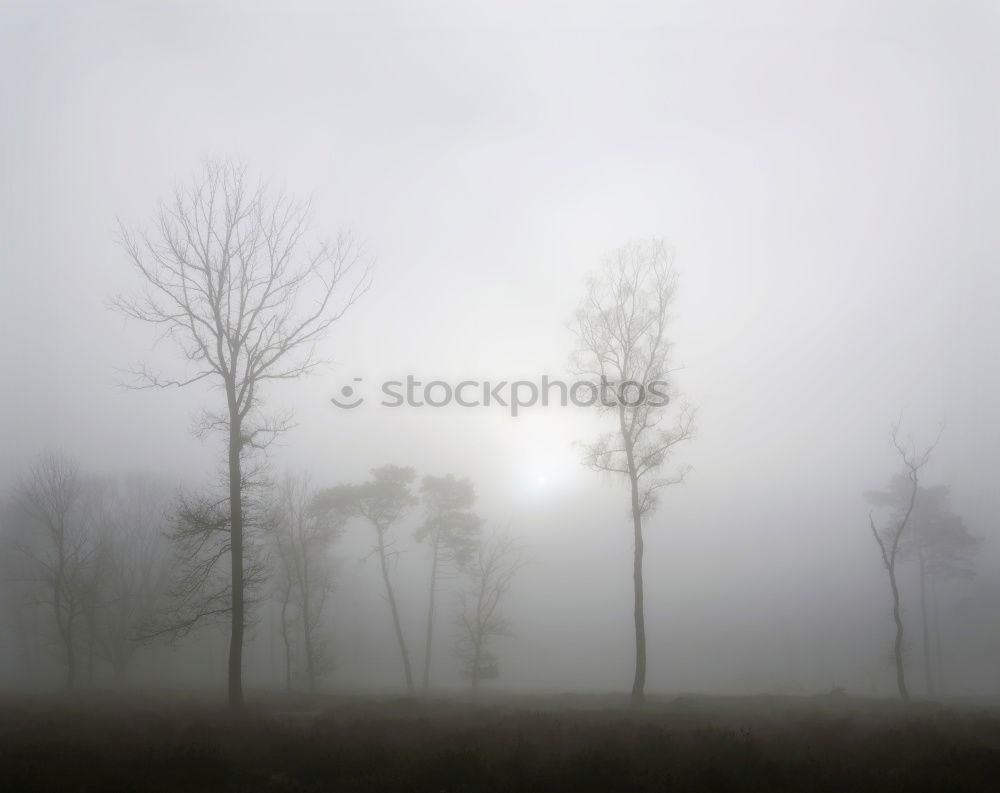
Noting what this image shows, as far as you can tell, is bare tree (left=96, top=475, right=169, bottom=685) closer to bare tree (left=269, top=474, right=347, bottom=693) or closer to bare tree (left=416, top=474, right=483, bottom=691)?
bare tree (left=269, top=474, right=347, bottom=693)

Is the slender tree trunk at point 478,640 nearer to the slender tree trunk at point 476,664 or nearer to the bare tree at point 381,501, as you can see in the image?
the slender tree trunk at point 476,664

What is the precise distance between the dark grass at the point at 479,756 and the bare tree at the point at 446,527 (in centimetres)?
2297

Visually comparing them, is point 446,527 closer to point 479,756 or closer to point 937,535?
point 479,756

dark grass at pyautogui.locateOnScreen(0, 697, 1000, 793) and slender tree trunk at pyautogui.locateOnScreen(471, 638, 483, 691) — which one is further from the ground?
dark grass at pyautogui.locateOnScreen(0, 697, 1000, 793)

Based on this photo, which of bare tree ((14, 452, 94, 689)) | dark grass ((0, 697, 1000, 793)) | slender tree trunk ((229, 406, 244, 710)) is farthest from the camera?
bare tree ((14, 452, 94, 689))

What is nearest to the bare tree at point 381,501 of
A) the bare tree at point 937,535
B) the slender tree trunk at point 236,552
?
the slender tree trunk at point 236,552

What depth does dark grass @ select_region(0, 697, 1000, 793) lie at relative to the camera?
865 centimetres

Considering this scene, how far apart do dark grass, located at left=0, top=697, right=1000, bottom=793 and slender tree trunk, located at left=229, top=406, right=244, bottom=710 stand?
2.04 m

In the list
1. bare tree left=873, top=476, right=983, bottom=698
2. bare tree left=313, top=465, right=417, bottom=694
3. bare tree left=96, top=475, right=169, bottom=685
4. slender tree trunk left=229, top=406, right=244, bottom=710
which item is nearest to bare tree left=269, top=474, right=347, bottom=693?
bare tree left=313, top=465, right=417, bottom=694

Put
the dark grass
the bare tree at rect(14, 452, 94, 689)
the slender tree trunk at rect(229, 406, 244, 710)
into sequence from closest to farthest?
1. the dark grass
2. the slender tree trunk at rect(229, 406, 244, 710)
3. the bare tree at rect(14, 452, 94, 689)

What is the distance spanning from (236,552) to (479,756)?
29.1 feet

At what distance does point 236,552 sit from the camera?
51.2 ft

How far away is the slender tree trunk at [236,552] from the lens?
15.3 meters

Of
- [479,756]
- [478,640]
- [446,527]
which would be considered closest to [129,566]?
[446,527]
